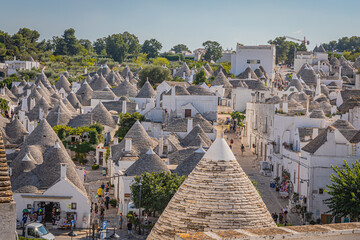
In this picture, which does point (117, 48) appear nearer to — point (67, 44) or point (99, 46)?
point (67, 44)

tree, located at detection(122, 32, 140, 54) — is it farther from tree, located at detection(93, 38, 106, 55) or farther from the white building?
the white building

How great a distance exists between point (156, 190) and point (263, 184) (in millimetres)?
12366

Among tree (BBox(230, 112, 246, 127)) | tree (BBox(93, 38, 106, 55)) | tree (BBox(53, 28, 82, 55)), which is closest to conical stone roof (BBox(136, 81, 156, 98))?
tree (BBox(230, 112, 246, 127))

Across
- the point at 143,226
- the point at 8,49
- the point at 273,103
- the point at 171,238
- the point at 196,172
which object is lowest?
the point at 143,226

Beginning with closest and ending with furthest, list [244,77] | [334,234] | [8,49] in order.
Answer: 1. [334,234]
2. [244,77]
3. [8,49]

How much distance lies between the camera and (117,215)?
1512 inches

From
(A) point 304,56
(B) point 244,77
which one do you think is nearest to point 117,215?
(B) point 244,77

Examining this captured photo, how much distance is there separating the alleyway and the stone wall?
25831mm

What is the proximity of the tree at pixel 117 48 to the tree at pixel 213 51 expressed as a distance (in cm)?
2410

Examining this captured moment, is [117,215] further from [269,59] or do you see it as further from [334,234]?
[269,59]

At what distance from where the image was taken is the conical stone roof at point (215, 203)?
36.8 ft

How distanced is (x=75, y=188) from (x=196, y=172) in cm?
2663

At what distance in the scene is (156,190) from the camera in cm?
3525

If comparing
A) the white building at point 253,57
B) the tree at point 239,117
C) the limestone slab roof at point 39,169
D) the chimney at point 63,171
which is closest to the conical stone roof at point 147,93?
the tree at point 239,117
